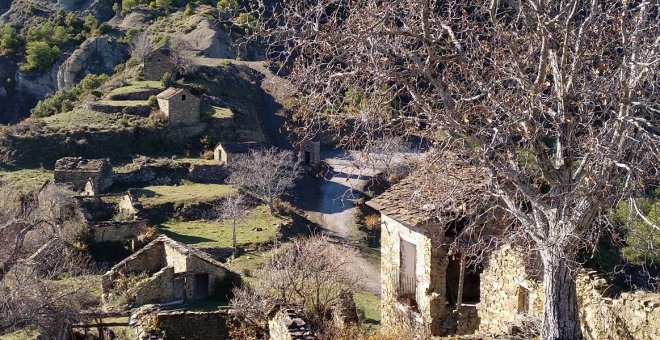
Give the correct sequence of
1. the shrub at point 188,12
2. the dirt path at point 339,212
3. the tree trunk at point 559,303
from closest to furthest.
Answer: the tree trunk at point 559,303
the dirt path at point 339,212
the shrub at point 188,12

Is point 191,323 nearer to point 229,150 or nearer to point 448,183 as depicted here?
point 448,183

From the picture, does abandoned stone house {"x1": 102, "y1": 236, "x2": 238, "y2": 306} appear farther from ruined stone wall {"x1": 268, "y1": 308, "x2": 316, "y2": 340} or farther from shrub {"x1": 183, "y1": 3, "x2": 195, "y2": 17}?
shrub {"x1": 183, "y1": 3, "x2": 195, "y2": 17}

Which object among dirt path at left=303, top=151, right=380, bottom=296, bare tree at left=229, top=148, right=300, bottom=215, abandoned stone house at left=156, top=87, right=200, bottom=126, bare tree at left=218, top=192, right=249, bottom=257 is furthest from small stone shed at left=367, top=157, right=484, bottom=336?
abandoned stone house at left=156, top=87, right=200, bottom=126

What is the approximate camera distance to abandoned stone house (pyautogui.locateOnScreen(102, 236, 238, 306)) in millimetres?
17406

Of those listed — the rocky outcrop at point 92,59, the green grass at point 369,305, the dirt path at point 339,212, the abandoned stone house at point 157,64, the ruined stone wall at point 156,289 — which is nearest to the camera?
the ruined stone wall at point 156,289

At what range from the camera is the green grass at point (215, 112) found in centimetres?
4531

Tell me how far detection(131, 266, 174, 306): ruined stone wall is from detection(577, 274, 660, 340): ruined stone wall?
36.2ft

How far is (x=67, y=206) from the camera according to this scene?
28.1 m

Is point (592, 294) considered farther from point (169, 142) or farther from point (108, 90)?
point (108, 90)

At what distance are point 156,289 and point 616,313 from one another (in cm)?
1198

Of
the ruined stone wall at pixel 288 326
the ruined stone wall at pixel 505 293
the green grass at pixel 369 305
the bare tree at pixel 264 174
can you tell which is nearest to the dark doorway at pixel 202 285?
the green grass at pixel 369 305

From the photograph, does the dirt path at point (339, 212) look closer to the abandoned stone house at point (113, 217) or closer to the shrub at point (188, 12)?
the abandoned stone house at point (113, 217)

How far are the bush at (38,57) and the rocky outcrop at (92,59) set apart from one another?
7.89 ft

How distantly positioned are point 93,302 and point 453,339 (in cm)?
940
